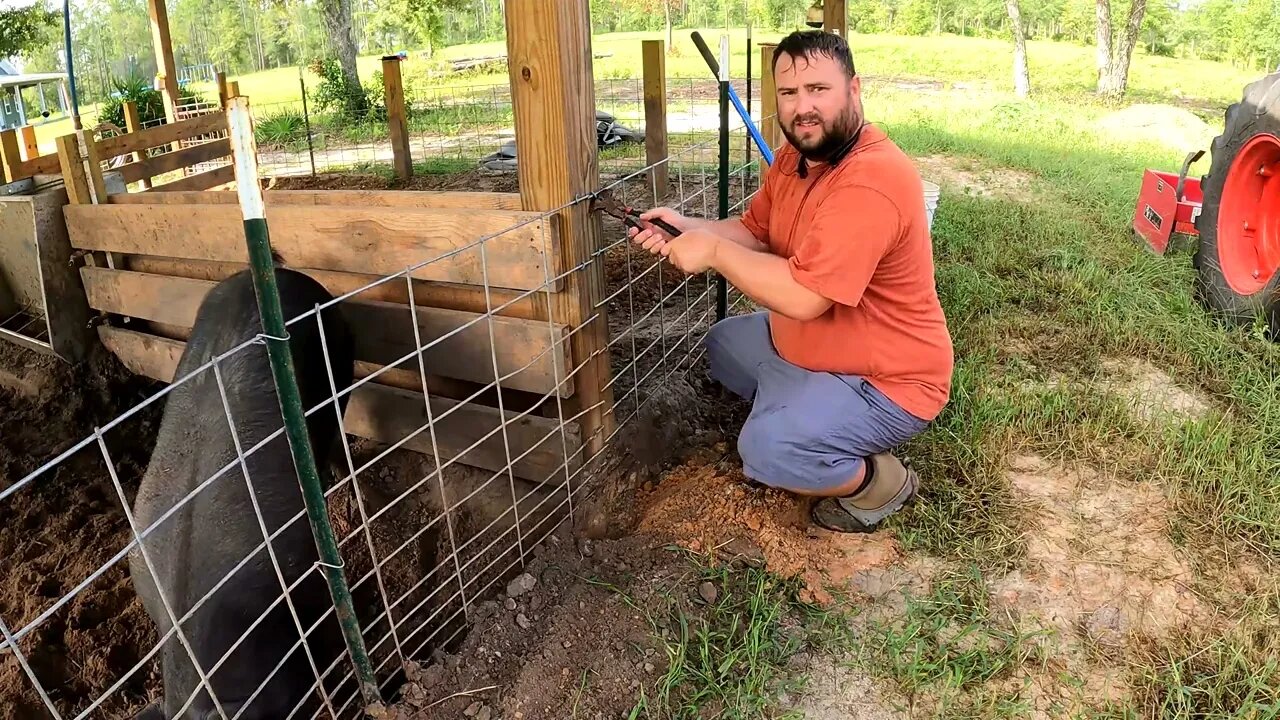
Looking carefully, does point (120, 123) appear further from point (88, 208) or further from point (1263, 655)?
point (1263, 655)

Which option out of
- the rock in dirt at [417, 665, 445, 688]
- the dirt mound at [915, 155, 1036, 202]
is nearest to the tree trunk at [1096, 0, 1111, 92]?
the dirt mound at [915, 155, 1036, 202]

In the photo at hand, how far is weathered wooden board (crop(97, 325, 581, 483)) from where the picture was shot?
2.91 m

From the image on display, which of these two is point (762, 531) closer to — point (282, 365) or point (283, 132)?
point (282, 365)

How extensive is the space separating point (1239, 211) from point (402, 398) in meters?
4.62

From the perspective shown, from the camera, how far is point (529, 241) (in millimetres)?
2553

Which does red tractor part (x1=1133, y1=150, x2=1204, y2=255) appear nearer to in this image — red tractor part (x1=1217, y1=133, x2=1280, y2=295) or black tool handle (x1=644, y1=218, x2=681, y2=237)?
red tractor part (x1=1217, y1=133, x2=1280, y2=295)

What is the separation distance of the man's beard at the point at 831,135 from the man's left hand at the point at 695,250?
41cm

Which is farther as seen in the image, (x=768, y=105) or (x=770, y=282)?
(x=768, y=105)

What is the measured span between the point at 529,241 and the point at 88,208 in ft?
9.36

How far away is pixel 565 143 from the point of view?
96.3 inches

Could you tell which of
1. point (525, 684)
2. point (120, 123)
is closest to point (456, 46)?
point (120, 123)

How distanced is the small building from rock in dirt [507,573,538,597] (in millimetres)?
33818

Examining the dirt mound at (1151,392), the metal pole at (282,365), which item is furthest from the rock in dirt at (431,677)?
the dirt mound at (1151,392)

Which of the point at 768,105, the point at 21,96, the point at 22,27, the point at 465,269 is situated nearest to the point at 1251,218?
the point at 768,105
